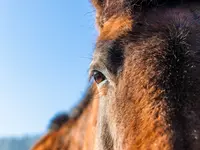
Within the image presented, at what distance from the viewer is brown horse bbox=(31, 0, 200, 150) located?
2.75 m

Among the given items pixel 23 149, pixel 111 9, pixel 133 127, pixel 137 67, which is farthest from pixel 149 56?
pixel 23 149

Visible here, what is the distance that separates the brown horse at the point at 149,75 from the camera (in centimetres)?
275

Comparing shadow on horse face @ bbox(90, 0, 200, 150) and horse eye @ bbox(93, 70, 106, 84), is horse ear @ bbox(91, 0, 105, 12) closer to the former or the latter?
shadow on horse face @ bbox(90, 0, 200, 150)

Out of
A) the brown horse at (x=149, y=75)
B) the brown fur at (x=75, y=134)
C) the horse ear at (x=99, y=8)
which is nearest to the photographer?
the brown horse at (x=149, y=75)

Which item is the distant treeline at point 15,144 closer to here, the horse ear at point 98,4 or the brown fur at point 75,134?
the brown fur at point 75,134

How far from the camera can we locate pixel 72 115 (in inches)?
229

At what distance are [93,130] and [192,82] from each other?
1773 millimetres

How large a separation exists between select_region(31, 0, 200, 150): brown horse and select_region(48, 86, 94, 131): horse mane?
170 centimetres

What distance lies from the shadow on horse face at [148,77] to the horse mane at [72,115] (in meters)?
1.70

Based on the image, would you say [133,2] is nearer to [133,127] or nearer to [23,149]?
[133,127]

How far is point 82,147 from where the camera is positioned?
511cm

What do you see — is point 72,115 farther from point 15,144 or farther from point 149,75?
point 15,144

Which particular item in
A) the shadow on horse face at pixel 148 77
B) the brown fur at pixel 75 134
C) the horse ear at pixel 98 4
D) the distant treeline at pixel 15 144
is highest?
the horse ear at pixel 98 4

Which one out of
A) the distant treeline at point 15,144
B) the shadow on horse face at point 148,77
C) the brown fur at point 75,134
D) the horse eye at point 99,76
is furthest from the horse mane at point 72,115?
the distant treeline at point 15,144
